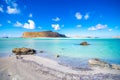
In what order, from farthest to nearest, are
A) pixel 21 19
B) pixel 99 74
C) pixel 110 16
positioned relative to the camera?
1. pixel 110 16
2. pixel 21 19
3. pixel 99 74

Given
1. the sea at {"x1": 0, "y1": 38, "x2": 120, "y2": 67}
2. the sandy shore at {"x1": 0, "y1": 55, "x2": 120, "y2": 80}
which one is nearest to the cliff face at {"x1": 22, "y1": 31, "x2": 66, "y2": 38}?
the sea at {"x1": 0, "y1": 38, "x2": 120, "y2": 67}

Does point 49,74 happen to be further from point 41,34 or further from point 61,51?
point 61,51

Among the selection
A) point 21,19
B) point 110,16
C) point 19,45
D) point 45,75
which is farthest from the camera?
point 19,45

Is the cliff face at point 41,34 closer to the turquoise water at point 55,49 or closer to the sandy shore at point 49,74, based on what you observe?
the turquoise water at point 55,49

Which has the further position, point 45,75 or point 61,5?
point 61,5

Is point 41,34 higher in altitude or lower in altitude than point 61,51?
higher

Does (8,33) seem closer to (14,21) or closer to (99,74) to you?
(14,21)

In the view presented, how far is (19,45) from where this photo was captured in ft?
15.2

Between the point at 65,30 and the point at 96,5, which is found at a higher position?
the point at 96,5

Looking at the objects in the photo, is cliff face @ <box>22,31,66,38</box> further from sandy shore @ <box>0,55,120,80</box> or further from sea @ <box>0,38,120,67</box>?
sandy shore @ <box>0,55,120,80</box>

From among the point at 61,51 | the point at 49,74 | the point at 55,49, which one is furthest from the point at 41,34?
the point at 55,49

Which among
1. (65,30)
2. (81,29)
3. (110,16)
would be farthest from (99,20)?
(65,30)

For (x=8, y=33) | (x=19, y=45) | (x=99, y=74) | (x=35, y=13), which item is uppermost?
(x=35, y=13)

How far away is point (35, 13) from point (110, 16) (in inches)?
84.6
